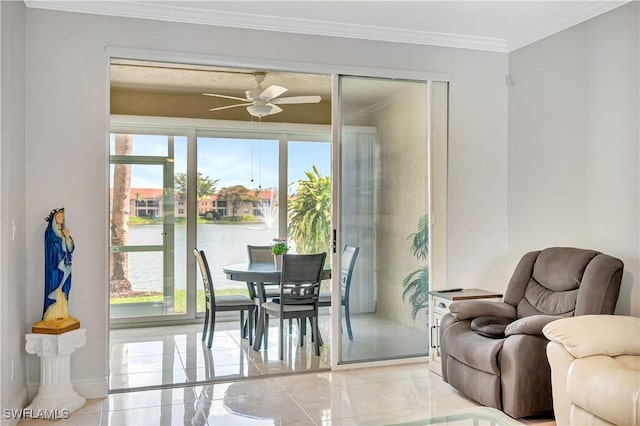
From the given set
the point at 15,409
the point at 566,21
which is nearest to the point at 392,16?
the point at 566,21

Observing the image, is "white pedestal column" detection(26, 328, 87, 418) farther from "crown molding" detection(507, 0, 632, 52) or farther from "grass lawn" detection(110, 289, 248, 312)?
"crown molding" detection(507, 0, 632, 52)

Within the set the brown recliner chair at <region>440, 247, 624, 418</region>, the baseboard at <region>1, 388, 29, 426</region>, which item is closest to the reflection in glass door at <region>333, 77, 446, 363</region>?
the brown recliner chair at <region>440, 247, 624, 418</region>

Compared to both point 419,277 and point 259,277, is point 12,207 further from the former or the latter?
point 419,277

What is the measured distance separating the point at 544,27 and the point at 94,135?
3.55 metres

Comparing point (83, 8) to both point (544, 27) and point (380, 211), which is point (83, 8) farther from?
point (544, 27)

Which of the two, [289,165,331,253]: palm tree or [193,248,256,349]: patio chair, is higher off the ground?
[289,165,331,253]: palm tree

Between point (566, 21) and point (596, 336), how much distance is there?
251 cm

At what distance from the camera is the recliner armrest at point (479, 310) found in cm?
389

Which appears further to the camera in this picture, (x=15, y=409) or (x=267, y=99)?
(x=267, y=99)

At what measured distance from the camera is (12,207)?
330cm

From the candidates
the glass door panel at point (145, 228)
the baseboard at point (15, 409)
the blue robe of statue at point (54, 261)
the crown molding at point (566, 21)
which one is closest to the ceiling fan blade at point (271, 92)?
the glass door panel at point (145, 228)

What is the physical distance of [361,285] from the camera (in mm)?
4555

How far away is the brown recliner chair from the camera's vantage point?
3.29 m

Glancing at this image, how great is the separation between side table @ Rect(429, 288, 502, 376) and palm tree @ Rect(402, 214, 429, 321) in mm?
156
